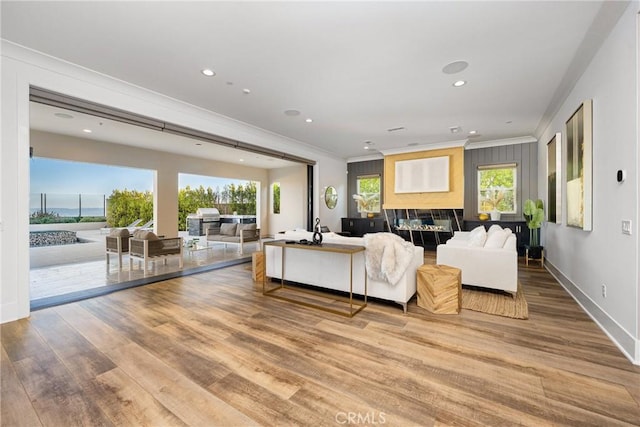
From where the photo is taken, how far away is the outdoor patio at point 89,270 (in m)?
3.89

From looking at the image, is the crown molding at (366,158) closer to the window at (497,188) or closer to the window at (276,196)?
the window at (497,188)

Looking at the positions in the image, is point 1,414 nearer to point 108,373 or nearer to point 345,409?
point 108,373

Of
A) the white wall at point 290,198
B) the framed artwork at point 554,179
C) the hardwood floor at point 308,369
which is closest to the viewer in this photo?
the hardwood floor at point 308,369

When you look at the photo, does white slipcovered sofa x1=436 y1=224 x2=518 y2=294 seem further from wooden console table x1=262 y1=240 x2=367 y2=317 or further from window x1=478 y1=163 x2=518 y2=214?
window x1=478 y1=163 x2=518 y2=214

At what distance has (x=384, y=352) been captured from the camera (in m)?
2.25

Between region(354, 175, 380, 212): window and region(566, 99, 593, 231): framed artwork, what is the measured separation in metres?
5.38

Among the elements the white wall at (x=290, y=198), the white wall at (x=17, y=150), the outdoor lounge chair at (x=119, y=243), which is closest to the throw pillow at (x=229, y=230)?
the outdoor lounge chair at (x=119, y=243)

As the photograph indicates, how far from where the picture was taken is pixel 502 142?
6793 mm

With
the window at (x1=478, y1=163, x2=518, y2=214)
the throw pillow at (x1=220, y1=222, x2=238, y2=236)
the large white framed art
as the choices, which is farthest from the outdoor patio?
the window at (x1=478, y1=163, x2=518, y2=214)

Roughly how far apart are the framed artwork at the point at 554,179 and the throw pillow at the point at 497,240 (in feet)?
3.45

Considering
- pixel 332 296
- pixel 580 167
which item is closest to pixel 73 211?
pixel 332 296

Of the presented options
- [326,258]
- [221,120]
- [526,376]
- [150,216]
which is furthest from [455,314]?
[150,216]

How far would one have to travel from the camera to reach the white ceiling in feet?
7.68

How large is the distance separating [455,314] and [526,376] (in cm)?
115
